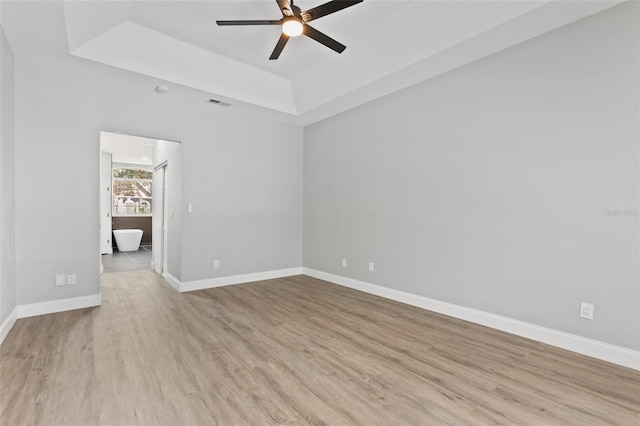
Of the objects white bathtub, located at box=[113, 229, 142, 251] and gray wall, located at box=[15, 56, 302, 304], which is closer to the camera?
gray wall, located at box=[15, 56, 302, 304]

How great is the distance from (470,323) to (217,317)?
9.12 ft

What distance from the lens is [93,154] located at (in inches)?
150

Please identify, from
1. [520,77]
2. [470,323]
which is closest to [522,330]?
[470,323]

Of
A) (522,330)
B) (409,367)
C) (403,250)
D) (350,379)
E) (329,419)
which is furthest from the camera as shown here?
(403,250)

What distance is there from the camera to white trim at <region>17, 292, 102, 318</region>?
11.1ft

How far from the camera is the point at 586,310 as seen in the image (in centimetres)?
265

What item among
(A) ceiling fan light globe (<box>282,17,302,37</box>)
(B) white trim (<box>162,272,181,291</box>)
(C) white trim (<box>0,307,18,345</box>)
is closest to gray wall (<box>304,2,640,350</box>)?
(A) ceiling fan light globe (<box>282,17,302,37</box>)

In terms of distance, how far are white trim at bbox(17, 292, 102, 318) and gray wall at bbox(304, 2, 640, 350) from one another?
3562mm

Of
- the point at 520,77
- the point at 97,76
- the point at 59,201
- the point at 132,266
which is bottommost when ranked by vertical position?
the point at 132,266

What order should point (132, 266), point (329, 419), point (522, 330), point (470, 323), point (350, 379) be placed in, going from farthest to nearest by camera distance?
point (132, 266) → point (470, 323) → point (522, 330) → point (350, 379) → point (329, 419)

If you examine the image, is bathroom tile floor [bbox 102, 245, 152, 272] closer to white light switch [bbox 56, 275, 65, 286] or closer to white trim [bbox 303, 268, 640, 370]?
white light switch [bbox 56, 275, 65, 286]

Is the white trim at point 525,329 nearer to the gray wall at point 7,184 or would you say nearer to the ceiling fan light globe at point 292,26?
the ceiling fan light globe at point 292,26

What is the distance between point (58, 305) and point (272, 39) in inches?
156

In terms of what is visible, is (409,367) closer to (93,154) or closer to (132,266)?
(93,154)
